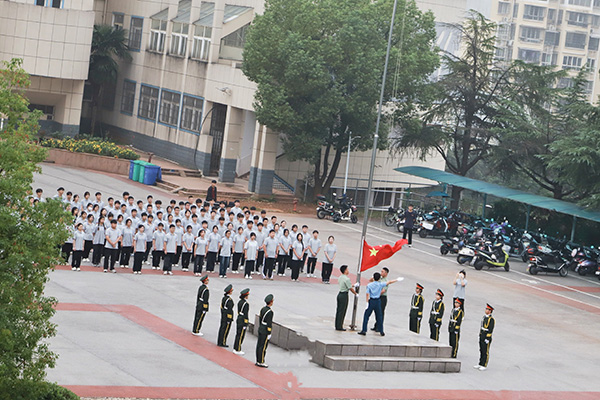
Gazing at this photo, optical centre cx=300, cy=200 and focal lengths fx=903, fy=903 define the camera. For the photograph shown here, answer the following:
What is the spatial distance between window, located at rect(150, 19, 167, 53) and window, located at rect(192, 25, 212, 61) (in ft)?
9.09

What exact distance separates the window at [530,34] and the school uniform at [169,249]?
259 feet

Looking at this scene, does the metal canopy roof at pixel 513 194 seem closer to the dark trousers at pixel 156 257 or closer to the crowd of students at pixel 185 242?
the crowd of students at pixel 185 242

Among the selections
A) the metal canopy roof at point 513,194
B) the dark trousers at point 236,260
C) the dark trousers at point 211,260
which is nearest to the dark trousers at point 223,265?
the dark trousers at point 211,260

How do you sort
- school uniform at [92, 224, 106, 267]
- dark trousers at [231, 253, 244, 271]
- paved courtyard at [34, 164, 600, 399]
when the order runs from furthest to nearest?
dark trousers at [231, 253, 244, 271], school uniform at [92, 224, 106, 267], paved courtyard at [34, 164, 600, 399]

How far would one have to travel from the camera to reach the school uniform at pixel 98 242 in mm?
22188

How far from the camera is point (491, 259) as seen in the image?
28828 millimetres

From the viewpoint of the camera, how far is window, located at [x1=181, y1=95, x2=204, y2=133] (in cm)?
4232

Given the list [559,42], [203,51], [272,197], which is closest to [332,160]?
[272,197]

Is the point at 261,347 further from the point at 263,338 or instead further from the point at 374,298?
the point at 374,298

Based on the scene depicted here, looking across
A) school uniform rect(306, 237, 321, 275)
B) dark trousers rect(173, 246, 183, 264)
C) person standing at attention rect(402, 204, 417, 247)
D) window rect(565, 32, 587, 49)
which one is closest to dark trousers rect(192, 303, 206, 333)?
dark trousers rect(173, 246, 183, 264)

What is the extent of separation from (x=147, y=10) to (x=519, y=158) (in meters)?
20.5

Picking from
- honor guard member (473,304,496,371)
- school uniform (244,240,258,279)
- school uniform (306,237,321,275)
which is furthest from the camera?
school uniform (306,237,321,275)

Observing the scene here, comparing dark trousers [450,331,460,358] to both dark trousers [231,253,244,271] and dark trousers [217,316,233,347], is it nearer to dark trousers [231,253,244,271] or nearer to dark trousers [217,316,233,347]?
dark trousers [217,316,233,347]

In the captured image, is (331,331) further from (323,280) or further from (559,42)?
(559,42)
